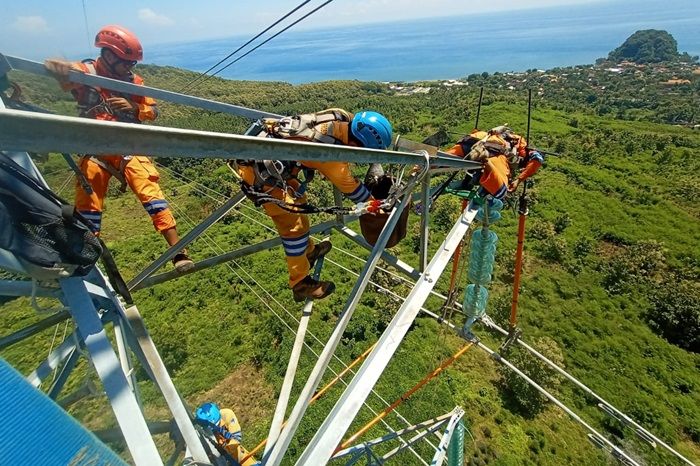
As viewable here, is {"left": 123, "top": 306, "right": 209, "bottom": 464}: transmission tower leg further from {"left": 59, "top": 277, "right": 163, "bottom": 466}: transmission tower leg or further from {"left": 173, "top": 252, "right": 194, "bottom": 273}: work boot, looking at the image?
{"left": 173, "top": 252, "right": 194, "bottom": 273}: work boot

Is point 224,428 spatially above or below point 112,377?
Answer: below

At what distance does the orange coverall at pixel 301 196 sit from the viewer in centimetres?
431

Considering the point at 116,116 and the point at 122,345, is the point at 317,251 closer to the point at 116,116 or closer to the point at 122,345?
the point at 122,345

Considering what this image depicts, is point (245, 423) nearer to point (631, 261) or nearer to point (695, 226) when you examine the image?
point (631, 261)

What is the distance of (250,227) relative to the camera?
104 feet

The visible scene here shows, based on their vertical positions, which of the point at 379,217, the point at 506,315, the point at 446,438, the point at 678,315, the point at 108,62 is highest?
the point at 108,62

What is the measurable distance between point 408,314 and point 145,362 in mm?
2286

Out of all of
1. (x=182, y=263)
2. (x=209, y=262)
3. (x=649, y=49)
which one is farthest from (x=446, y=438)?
(x=649, y=49)

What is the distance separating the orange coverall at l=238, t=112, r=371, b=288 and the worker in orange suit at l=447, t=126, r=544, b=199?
1951 millimetres

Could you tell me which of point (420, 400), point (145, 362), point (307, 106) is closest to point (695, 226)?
point (420, 400)

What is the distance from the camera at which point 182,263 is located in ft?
15.6

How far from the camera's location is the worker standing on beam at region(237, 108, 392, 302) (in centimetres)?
431

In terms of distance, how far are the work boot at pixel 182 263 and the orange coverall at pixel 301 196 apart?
3.85ft

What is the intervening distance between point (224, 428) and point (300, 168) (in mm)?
4687
